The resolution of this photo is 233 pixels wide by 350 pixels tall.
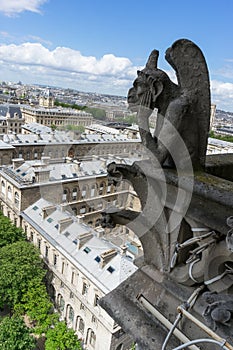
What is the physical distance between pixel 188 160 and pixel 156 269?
5.28 ft

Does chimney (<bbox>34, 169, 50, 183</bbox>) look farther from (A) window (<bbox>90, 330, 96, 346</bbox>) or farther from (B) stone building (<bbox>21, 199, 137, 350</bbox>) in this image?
(A) window (<bbox>90, 330, 96, 346</bbox>)

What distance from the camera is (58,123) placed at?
306 ft

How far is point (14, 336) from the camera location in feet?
62.8

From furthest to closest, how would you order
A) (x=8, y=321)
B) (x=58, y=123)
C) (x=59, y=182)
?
(x=58, y=123), (x=59, y=182), (x=8, y=321)

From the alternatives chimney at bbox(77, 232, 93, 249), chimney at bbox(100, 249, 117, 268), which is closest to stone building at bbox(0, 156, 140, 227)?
chimney at bbox(77, 232, 93, 249)

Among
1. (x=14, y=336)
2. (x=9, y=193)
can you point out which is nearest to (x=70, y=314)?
(x=14, y=336)

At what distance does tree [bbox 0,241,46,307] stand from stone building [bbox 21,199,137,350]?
78.5 inches

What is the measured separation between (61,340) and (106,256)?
6502 mm

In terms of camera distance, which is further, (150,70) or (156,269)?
(156,269)

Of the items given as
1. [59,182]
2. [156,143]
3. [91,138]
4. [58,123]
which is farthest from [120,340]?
[58,123]

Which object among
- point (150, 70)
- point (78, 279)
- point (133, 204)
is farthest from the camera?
point (133, 204)

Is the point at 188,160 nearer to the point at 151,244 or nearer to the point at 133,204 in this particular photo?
the point at 151,244

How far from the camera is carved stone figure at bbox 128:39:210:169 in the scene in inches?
149

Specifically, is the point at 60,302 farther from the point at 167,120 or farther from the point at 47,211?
the point at 167,120
